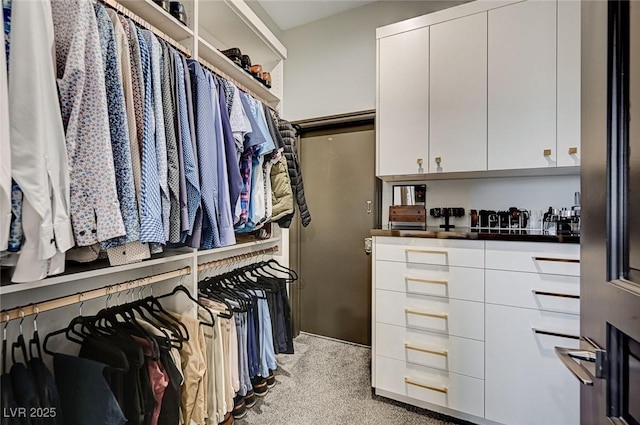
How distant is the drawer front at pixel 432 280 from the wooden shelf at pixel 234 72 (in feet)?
4.73

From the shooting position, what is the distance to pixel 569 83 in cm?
149

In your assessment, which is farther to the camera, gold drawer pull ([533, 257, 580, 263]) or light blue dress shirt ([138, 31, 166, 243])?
gold drawer pull ([533, 257, 580, 263])

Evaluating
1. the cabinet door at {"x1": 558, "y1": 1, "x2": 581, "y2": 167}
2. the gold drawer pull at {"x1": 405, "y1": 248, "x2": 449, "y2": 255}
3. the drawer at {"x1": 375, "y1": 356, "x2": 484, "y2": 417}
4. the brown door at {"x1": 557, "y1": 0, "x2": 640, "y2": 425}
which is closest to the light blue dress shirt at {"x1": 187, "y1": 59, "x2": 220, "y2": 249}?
the gold drawer pull at {"x1": 405, "y1": 248, "x2": 449, "y2": 255}

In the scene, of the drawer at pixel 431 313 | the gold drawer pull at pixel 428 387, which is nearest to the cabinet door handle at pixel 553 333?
the drawer at pixel 431 313

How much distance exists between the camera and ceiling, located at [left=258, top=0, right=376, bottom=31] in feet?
7.74

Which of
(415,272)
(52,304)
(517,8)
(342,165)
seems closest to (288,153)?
(342,165)

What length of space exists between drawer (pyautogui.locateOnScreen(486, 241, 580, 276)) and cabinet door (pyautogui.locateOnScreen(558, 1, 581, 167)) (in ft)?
1.66

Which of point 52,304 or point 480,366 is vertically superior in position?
point 52,304

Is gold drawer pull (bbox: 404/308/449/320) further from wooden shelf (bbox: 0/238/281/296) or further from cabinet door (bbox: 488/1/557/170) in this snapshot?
wooden shelf (bbox: 0/238/281/296)

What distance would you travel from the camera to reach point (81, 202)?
0.78m

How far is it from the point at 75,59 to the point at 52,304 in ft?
2.46

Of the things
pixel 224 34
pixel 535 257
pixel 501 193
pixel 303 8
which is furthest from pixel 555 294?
pixel 303 8

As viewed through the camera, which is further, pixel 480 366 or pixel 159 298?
pixel 480 366

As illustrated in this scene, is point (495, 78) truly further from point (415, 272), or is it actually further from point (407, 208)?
point (415, 272)
